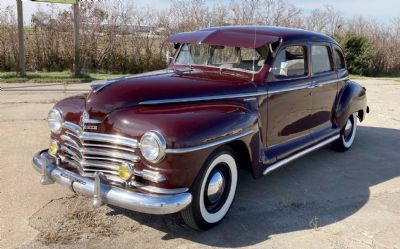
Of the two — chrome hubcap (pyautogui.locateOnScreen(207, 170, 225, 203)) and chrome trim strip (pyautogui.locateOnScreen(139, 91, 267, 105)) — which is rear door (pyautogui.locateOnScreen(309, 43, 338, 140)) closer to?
chrome trim strip (pyautogui.locateOnScreen(139, 91, 267, 105))

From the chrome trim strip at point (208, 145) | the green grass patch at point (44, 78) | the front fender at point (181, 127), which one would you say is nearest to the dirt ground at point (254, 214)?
the front fender at point (181, 127)

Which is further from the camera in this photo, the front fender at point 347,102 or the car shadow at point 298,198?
the front fender at point 347,102

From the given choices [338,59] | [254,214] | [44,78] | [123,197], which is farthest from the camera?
[44,78]

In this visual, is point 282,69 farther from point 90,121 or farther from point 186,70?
point 90,121

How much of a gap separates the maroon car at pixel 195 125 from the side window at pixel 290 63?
12 mm

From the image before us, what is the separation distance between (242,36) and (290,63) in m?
0.63

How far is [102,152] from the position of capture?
3479mm

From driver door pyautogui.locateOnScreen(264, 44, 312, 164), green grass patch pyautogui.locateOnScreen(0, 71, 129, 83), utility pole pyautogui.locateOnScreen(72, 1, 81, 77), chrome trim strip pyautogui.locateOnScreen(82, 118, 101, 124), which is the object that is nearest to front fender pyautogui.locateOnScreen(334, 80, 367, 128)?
driver door pyautogui.locateOnScreen(264, 44, 312, 164)

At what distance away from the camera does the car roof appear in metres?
4.65

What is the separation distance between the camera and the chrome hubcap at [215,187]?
3701 millimetres

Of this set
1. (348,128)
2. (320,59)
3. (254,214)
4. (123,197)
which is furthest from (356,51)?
(123,197)

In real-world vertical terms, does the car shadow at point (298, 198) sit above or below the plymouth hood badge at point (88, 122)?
below

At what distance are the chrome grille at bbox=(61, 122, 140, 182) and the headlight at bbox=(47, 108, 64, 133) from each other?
13.3 inches

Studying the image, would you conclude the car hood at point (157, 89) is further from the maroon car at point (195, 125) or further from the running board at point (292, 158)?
Answer: the running board at point (292, 158)
